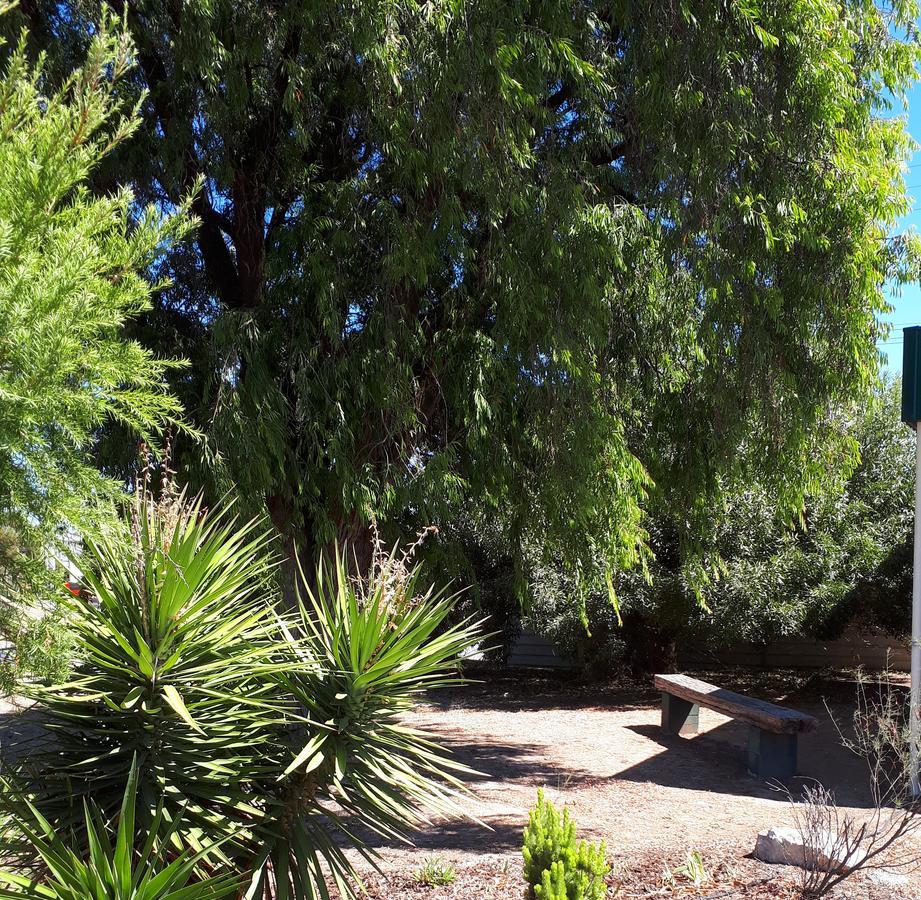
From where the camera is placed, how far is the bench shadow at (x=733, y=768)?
28.3 feet

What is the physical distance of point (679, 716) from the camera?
11859 mm

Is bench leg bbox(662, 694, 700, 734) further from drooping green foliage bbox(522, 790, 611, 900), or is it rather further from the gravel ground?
drooping green foliage bbox(522, 790, 611, 900)

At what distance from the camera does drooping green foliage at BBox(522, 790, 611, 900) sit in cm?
→ 431

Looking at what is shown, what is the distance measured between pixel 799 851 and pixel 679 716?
6.24 m

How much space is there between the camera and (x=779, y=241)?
7238 millimetres

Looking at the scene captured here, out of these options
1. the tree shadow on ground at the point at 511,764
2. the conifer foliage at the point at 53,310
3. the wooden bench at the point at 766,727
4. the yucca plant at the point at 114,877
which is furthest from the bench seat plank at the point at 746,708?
the conifer foliage at the point at 53,310

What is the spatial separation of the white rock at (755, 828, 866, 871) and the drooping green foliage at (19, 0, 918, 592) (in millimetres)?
2432

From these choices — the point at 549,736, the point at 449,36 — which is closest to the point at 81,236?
the point at 449,36

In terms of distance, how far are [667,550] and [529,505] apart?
7.23 meters

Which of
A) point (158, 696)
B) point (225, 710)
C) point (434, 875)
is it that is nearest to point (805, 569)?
point (434, 875)

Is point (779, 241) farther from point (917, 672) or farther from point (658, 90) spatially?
point (917, 672)

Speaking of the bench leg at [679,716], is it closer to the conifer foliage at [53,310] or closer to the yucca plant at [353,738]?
the yucca plant at [353,738]

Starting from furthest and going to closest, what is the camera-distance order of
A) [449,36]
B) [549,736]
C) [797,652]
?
1. [797,652]
2. [549,736]
3. [449,36]

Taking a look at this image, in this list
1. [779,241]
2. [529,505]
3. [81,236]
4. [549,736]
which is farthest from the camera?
[549,736]
